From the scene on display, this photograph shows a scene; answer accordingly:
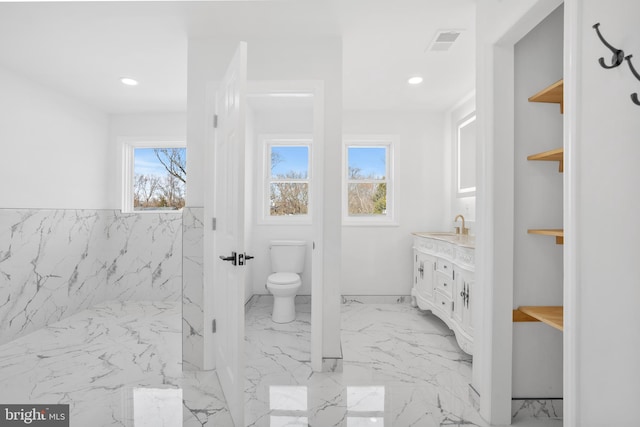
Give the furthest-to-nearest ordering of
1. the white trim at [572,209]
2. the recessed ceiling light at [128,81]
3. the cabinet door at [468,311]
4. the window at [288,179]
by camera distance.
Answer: the window at [288,179]
the recessed ceiling light at [128,81]
the cabinet door at [468,311]
the white trim at [572,209]

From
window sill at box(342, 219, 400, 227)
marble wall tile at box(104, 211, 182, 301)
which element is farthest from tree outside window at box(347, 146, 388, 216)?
marble wall tile at box(104, 211, 182, 301)

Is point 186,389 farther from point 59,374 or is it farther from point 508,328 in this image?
point 508,328

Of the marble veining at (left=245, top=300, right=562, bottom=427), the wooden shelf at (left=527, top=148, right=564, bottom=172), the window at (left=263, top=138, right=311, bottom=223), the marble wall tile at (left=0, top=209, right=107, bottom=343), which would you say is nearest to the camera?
the wooden shelf at (left=527, top=148, right=564, bottom=172)

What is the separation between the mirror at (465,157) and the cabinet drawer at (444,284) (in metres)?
1.00

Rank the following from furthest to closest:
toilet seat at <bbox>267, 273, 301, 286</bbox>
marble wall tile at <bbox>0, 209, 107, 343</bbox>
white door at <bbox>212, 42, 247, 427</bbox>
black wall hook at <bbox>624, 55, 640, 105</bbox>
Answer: toilet seat at <bbox>267, 273, 301, 286</bbox> < marble wall tile at <bbox>0, 209, 107, 343</bbox> < white door at <bbox>212, 42, 247, 427</bbox> < black wall hook at <bbox>624, 55, 640, 105</bbox>

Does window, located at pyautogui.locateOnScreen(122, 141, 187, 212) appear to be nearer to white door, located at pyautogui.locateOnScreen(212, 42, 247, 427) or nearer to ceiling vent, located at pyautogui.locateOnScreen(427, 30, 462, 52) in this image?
white door, located at pyautogui.locateOnScreen(212, 42, 247, 427)

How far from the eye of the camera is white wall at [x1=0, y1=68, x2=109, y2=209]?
2797mm

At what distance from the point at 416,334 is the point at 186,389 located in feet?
6.73

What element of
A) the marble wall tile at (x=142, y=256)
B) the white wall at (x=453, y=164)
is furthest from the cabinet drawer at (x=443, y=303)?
the marble wall tile at (x=142, y=256)

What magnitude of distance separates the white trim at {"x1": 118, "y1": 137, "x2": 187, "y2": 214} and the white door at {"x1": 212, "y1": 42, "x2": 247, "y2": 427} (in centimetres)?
223

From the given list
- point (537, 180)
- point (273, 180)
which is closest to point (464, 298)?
point (537, 180)

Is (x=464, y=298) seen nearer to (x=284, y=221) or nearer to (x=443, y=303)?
(x=443, y=303)

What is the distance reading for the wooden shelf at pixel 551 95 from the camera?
1.50 meters

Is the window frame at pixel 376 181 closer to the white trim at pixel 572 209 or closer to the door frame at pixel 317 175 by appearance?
the door frame at pixel 317 175
